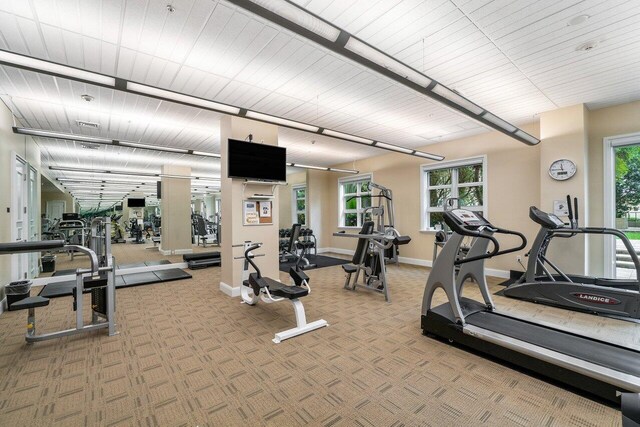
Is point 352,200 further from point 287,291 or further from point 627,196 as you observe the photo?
point 287,291

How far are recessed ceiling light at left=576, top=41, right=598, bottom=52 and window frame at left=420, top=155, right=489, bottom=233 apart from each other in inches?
130

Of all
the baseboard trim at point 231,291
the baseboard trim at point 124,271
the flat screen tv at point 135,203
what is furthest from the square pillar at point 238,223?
the flat screen tv at point 135,203

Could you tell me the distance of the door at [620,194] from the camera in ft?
15.6

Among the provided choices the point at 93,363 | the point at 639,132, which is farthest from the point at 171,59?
the point at 639,132

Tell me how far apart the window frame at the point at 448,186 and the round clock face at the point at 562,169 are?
1.38 m

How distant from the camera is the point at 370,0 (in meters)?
2.33

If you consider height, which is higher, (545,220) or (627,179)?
(627,179)

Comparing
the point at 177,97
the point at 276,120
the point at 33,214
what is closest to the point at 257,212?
the point at 276,120

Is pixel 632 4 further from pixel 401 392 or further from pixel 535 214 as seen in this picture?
pixel 401 392

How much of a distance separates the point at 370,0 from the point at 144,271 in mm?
7092

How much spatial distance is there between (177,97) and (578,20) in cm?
420

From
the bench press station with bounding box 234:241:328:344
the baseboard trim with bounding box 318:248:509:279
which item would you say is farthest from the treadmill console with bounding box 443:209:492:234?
the baseboard trim with bounding box 318:248:509:279

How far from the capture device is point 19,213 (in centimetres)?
490

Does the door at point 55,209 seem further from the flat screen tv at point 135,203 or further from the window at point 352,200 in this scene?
the window at point 352,200
